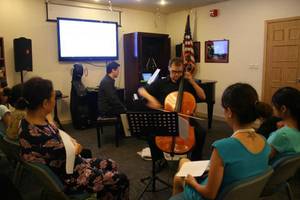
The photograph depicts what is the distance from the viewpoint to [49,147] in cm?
158

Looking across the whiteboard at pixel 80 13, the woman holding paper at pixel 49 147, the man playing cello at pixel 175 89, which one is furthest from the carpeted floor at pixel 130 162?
the whiteboard at pixel 80 13

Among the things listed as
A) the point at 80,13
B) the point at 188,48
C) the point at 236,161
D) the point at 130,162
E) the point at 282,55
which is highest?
the point at 80,13

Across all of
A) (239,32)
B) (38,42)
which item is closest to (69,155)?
(38,42)

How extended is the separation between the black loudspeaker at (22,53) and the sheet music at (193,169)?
384 centimetres

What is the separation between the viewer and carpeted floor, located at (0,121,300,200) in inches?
104

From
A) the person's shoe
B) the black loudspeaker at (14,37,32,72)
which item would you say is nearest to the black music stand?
the person's shoe

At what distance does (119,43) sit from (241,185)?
5391 millimetres

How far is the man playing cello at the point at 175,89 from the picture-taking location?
2.84m

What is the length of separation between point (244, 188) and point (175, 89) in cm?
185

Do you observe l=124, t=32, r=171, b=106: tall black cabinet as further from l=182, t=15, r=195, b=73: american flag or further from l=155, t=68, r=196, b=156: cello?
l=155, t=68, r=196, b=156: cello

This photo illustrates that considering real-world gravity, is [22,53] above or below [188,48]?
below

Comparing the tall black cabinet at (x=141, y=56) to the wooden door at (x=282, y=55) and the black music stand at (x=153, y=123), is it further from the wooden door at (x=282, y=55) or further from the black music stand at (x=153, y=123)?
the black music stand at (x=153, y=123)

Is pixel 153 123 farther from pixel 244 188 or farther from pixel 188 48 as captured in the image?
pixel 188 48

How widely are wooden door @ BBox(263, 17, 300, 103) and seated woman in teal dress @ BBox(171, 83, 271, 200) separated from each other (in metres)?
3.93
